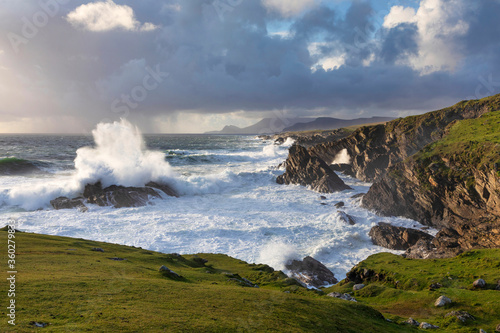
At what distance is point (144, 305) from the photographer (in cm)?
864

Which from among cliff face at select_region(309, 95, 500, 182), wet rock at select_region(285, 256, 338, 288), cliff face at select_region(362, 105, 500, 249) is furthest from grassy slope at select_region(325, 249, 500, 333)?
cliff face at select_region(309, 95, 500, 182)

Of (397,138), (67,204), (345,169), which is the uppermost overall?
(397,138)

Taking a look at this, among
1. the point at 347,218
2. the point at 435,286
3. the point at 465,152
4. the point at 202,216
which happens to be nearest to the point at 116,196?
the point at 202,216

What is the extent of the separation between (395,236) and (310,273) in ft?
34.7

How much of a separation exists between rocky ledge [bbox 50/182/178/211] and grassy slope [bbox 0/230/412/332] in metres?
23.4

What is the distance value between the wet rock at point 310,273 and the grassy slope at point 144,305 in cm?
533

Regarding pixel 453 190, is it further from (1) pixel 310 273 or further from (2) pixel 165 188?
(2) pixel 165 188

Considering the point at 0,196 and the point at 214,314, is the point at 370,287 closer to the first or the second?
the point at 214,314

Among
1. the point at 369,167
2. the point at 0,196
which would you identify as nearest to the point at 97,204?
the point at 0,196

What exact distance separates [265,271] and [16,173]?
6196 centimetres

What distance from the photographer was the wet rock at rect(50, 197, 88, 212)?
35.5m

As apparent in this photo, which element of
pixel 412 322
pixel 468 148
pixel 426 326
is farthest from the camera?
pixel 468 148

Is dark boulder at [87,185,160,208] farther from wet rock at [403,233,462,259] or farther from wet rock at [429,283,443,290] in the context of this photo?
wet rock at [429,283,443,290]

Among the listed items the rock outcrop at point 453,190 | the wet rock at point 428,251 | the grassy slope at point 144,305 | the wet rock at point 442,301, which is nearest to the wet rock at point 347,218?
the rock outcrop at point 453,190
